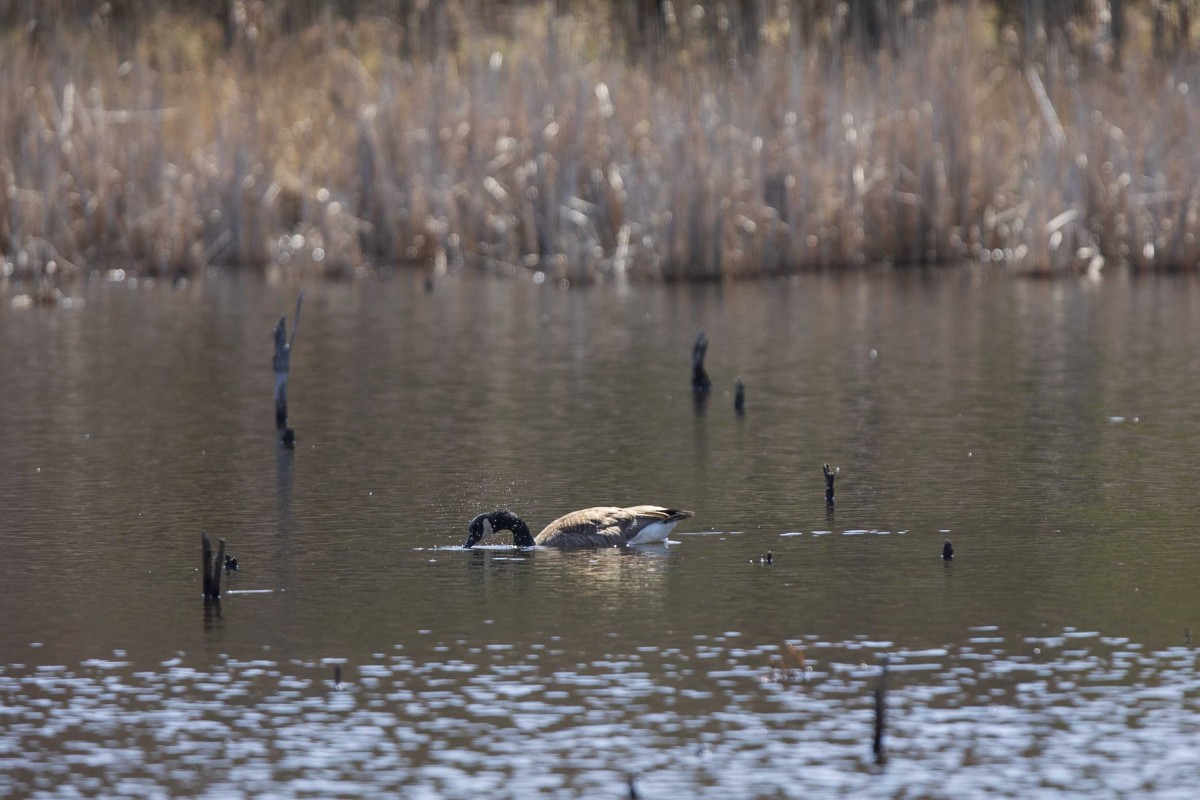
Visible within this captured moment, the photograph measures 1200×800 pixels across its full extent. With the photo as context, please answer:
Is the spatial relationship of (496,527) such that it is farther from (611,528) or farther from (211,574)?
(211,574)

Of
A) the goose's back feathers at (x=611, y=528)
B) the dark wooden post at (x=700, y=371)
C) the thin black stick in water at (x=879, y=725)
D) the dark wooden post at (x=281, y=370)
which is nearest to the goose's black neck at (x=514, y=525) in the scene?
the goose's back feathers at (x=611, y=528)

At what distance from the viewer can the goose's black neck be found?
8570 mm

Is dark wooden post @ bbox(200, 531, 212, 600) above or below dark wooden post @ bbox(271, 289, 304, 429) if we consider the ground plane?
below

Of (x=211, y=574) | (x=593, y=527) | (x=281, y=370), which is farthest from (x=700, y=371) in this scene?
(x=211, y=574)

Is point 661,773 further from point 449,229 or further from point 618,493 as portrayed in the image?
point 449,229

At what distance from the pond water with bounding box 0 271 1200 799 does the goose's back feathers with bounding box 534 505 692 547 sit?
0.08 metres

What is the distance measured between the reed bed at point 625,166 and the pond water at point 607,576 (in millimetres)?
4953

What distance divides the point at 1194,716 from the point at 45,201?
1681cm

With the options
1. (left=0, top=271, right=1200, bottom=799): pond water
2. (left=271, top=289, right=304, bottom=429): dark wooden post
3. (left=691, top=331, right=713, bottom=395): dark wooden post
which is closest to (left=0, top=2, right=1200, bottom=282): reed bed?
(left=0, top=271, right=1200, bottom=799): pond water

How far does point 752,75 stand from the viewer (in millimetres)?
21969

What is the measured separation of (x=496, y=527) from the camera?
8625 millimetres

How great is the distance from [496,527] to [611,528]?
0.44 metres

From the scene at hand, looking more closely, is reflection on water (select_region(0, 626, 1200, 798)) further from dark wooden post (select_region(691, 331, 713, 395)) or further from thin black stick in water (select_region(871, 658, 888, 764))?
dark wooden post (select_region(691, 331, 713, 395))

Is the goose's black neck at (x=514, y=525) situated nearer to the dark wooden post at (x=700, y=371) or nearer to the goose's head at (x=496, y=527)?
the goose's head at (x=496, y=527)
